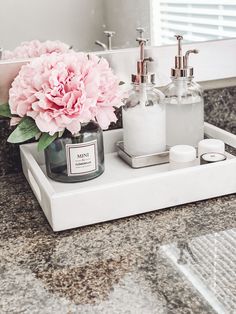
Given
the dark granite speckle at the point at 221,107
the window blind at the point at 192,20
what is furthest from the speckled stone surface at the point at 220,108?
the window blind at the point at 192,20

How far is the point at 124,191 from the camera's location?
2.73ft

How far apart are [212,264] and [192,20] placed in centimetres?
67

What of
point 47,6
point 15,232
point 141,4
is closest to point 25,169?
point 15,232

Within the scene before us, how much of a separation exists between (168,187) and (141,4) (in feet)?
1.53

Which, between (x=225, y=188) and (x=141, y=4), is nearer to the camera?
(x=225, y=188)

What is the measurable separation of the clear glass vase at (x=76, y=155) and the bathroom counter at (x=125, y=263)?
0.08m

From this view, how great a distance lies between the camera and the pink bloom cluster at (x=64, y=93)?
816mm

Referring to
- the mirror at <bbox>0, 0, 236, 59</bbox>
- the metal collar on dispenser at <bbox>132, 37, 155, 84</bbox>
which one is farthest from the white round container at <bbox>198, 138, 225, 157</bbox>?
the mirror at <bbox>0, 0, 236, 59</bbox>

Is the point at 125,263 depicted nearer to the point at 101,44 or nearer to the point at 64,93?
the point at 64,93

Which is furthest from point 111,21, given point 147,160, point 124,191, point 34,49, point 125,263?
point 125,263

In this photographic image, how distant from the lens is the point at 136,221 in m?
0.84

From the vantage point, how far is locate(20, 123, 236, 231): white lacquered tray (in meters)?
0.81

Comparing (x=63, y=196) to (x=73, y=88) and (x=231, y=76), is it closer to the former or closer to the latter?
(x=73, y=88)

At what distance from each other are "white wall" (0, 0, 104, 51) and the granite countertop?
360 mm
